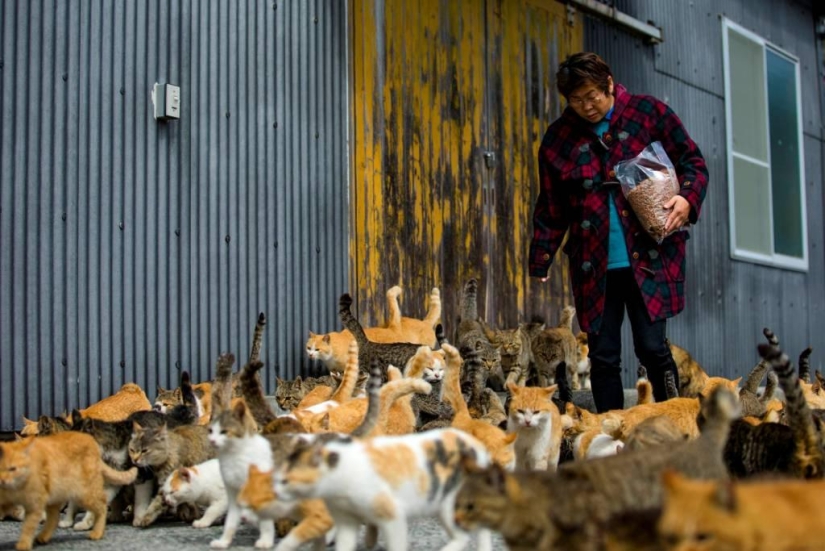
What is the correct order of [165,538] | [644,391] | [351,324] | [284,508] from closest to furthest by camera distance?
[284,508], [165,538], [644,391], [351,324]

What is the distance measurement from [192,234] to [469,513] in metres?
4.79

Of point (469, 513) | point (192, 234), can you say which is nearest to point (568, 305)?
point (192, 234)

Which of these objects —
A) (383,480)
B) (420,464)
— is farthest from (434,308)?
(383,480)

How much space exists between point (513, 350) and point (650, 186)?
3528 millimetres

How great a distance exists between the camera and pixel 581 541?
9.46 feet

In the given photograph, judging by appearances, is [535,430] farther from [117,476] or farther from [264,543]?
[117,476]

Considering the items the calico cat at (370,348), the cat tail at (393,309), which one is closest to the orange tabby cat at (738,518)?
the calico cat at (370,348)

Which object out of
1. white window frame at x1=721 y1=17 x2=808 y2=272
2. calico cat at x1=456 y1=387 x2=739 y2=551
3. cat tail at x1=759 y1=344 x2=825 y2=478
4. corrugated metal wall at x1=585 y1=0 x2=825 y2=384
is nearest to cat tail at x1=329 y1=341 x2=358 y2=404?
cat tail at x1=759 y1=344 x2=825 y2=478

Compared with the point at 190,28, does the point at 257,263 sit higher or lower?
lower

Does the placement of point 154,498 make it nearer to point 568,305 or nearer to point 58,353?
point 58,353

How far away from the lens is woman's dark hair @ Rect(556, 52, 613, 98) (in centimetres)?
604

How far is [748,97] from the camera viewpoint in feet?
45.8

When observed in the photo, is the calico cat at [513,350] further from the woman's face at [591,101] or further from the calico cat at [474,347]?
the woman's face at [591,101]

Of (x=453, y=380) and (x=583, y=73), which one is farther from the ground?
(x=583, y=73)
